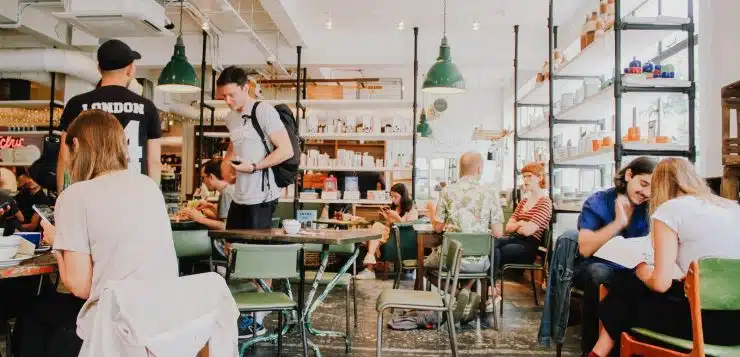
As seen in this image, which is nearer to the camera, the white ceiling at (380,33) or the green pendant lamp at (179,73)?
the green pendant lamp at (179,73)

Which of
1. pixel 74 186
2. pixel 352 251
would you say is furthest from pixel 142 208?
pixel 352 251

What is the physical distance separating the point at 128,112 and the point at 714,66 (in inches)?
160

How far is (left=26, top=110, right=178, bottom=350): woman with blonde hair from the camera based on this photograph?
1891 millimetres

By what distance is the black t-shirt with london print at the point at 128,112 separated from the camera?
2.92 metres

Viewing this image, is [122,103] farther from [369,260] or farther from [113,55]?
[369,260]

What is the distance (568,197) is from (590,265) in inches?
121

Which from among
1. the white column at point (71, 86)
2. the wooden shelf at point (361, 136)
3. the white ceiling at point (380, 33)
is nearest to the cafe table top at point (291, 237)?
the wooden shelf at point (361, 136)

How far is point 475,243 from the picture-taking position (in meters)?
4.27

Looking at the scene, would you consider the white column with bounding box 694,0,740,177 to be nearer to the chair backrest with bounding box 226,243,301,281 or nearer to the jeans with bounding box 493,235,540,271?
the jeans with bounding box 493,235,540,271

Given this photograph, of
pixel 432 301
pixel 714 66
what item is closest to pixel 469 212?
pixel 432 301

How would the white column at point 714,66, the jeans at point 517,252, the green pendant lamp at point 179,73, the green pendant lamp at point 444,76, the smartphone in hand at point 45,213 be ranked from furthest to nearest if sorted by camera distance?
the green pendant lamp at point 179,73 → the green pendant lamp at point 444,76 → the jeans at point 517,252 → the white column at point 714,66 → the smartphone in hand at point 45,213

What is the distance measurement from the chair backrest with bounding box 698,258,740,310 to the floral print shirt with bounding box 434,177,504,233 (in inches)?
107

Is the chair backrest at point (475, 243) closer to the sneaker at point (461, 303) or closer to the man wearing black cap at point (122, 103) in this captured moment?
the sneaker at point (461, 303)

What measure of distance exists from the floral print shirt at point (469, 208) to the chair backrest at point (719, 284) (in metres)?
2.71
